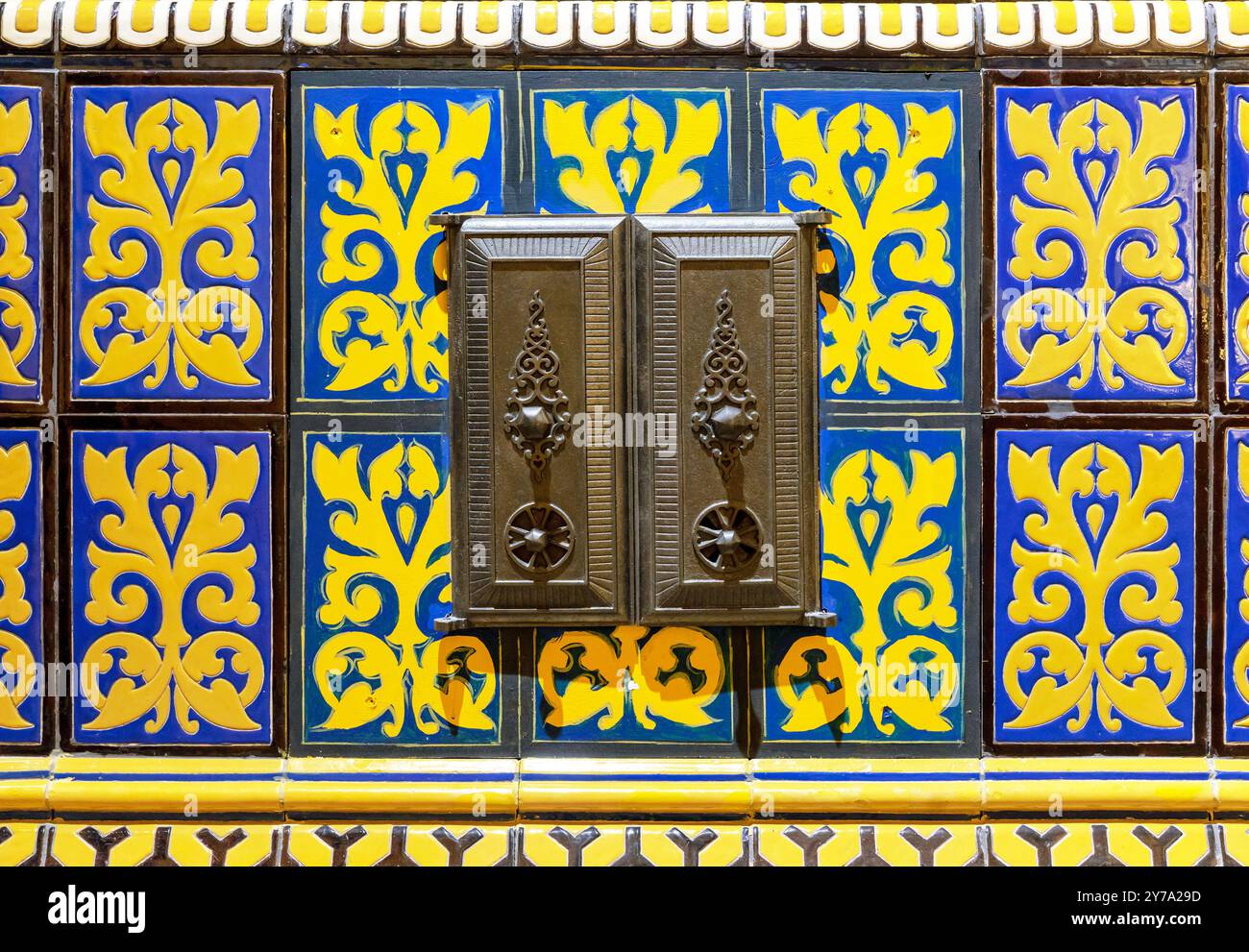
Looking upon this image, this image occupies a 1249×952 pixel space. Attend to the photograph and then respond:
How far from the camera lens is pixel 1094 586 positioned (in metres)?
2.29

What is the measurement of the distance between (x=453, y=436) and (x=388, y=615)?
0.44 metres

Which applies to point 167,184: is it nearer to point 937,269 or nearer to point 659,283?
point 659,283

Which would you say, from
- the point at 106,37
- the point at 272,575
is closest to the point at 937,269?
the point at 272,575

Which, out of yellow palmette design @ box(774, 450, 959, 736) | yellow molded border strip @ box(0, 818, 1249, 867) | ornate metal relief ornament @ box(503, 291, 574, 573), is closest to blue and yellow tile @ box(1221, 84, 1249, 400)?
yellow palmette design @ box(774, 450, 959, 736)

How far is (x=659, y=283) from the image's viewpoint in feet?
7.35

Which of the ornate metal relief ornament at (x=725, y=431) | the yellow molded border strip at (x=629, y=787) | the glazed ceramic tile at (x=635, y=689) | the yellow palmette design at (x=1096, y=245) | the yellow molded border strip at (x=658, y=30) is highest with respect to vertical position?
the yellow molded border strip at (x=658, y=30)

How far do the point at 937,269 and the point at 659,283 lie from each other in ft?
2.11

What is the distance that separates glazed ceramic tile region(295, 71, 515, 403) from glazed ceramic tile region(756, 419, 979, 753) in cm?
98

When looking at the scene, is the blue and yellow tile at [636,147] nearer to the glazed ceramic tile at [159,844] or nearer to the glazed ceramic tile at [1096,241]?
the glazed ceramic tile at [1096,241]

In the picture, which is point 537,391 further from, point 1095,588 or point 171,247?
point 1095,588

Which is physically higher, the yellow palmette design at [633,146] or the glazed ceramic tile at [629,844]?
the yellow palmette design at [633,146]

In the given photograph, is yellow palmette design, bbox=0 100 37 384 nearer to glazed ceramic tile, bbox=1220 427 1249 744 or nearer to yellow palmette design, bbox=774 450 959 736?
yellow palmette design, bbox=774 450 959 736

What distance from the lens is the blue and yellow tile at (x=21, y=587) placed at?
2.29 meters

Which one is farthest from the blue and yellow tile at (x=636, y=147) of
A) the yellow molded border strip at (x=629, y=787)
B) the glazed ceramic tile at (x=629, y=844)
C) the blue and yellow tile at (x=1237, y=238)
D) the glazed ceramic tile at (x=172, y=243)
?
the glazed ceramic tile at (x=629, y=844)
